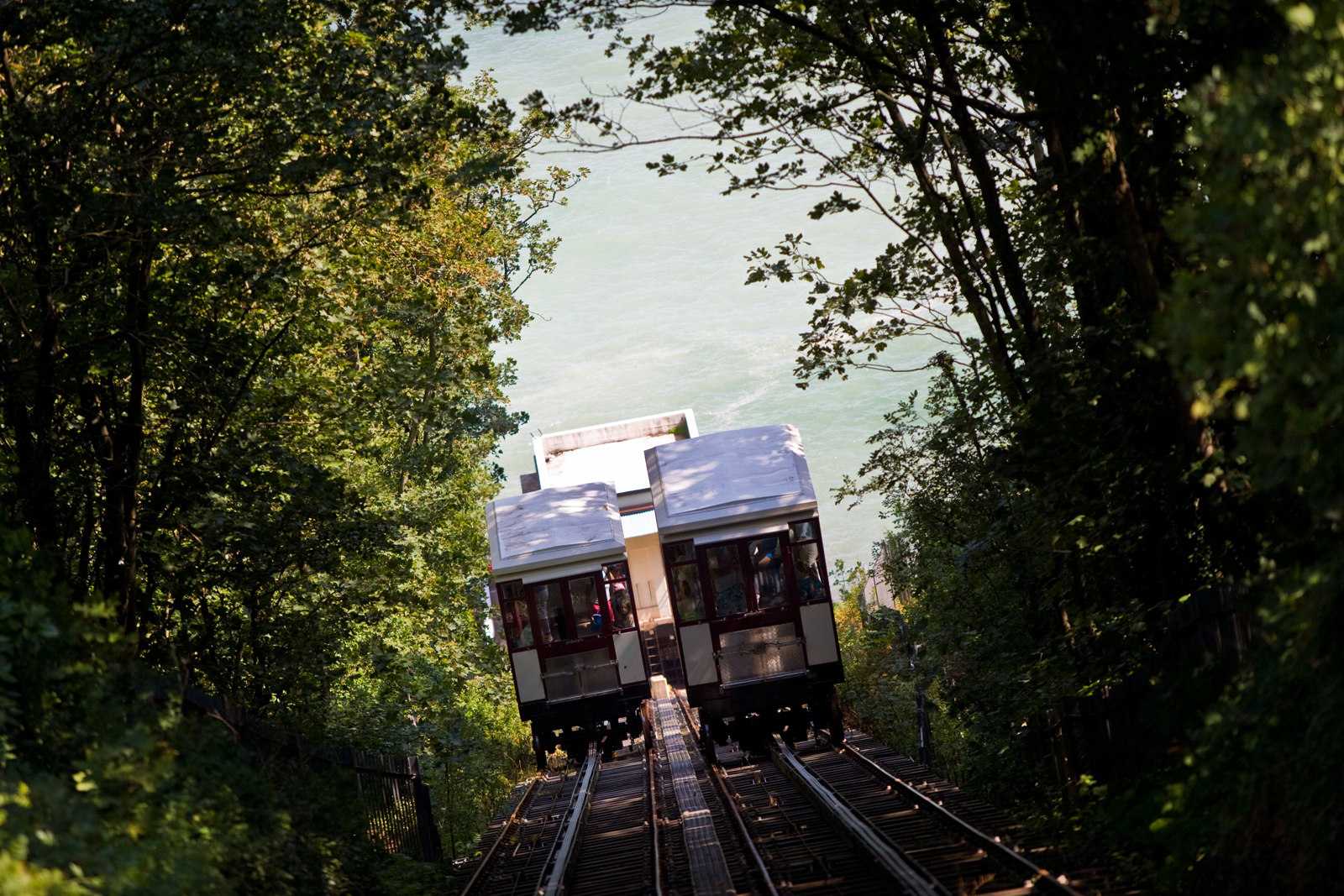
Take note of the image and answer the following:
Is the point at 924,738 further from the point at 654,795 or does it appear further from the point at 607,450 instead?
the point at 607,450

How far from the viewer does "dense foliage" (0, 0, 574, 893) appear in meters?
6.52

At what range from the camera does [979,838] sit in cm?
966

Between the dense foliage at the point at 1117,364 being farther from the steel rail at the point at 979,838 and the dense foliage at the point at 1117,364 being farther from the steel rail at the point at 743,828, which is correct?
the steel rail at the point at 743,828

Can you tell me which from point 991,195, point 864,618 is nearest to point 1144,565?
point 991,195

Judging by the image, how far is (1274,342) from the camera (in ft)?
14.3

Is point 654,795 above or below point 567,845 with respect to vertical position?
below

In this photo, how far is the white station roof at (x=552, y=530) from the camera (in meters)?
19.7

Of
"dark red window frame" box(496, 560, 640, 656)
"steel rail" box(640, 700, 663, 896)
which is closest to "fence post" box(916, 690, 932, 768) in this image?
"steel rail" box(640, 700, 663, 896)

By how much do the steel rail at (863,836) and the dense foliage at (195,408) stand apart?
3966 millimetres

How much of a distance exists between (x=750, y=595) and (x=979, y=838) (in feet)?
24.0

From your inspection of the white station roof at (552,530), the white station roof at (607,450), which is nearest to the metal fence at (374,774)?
the white station roof at (552,530)

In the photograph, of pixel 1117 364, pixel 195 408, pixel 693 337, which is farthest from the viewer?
pixel 693 337

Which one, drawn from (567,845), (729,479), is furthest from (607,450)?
(567,845)

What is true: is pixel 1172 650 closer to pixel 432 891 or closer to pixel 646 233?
pixel 432 891
